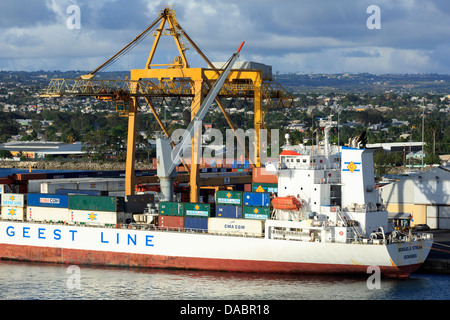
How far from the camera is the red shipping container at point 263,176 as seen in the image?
53.7m

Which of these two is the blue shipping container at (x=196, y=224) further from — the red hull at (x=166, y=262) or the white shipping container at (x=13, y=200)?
the white shipping container at (x=13, y=200)

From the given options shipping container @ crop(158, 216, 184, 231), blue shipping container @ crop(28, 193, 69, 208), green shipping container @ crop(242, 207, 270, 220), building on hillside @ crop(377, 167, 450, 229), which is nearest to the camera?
green shipping container @ crop(242, 207, 270, 220)

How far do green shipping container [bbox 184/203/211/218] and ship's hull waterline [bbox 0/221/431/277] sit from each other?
1344 mm

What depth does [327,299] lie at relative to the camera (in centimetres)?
4081

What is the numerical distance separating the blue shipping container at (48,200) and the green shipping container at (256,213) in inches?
509

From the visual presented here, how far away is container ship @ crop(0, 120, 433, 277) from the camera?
45.0 meters

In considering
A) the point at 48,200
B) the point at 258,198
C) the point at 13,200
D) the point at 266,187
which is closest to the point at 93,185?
the point at 13,200

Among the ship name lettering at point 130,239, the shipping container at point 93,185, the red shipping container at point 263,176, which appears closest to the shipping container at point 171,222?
the ship name lettering at point 130,239

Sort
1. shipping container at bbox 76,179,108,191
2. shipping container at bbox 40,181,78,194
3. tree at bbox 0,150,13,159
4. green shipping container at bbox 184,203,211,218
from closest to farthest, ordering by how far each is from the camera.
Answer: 1. green shipping container at bbox 184,203,211,218
2. shipping container at bbox 40,181,78,194
3. shipping container at bbox 76,179,108,191
4. tree at bbox 0,150,13,159

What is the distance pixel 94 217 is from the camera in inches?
2005

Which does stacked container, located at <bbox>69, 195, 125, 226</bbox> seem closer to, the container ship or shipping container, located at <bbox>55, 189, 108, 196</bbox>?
the container ship
